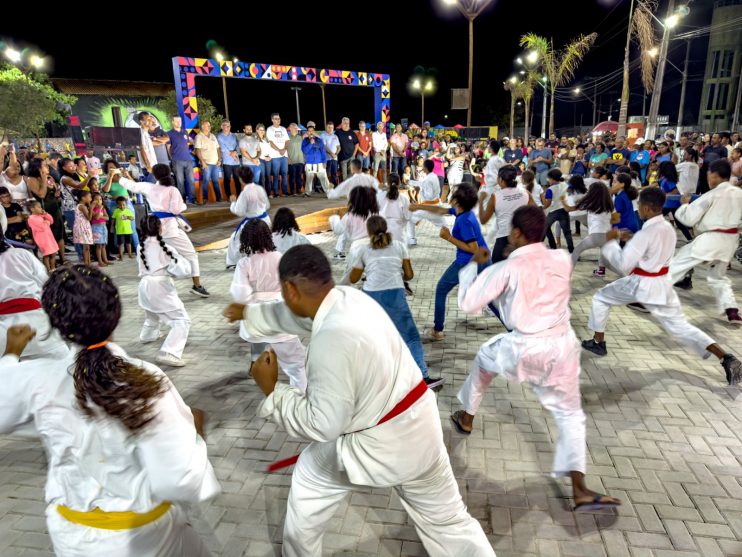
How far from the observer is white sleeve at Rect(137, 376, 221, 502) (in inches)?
63.4

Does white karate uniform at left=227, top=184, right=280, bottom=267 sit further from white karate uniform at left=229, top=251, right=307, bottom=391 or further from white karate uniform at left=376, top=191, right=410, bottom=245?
white karate uniform at left=229, top=251, right=307, bottom=391

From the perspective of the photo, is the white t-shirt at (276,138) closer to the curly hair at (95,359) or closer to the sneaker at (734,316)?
the sneaker at (734,316)

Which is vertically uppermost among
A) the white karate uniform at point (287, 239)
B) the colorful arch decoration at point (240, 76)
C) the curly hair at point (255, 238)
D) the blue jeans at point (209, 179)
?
the colorful arch decoration at point (240, 76)

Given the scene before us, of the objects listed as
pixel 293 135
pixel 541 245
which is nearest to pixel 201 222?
pixel 293 135

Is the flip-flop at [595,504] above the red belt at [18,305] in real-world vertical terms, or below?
below

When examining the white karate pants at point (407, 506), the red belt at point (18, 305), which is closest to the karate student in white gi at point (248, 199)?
the red belt at point (18, 305)

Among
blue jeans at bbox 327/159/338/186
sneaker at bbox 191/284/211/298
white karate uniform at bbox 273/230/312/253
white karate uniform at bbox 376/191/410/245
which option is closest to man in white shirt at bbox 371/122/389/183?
blue jeans at bbox 327/159/338/186

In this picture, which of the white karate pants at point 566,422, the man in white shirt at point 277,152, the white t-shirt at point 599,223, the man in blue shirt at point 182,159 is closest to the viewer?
the white karate pants at point 566,422

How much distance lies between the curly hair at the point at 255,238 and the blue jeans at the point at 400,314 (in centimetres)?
104

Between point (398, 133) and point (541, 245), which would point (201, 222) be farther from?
point (541, 245)

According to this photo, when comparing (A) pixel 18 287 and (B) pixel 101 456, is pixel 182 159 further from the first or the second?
(B) pixel 101 456

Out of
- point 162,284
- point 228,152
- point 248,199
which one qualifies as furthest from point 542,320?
point 228,152

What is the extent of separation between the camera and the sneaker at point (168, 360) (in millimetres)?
5137

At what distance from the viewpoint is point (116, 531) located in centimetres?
170
